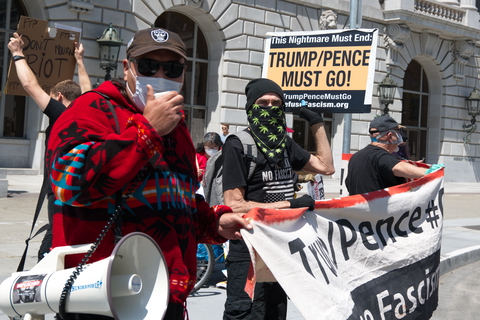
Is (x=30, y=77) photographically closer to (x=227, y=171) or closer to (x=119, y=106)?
(x=227, y=171)

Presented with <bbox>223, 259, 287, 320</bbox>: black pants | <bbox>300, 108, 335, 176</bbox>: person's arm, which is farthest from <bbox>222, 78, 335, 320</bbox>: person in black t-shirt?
<bbox>300, 108, 335, 176</bbox>: person's arm

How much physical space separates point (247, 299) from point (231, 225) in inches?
45.1

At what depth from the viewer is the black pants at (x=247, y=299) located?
3783 millimetres

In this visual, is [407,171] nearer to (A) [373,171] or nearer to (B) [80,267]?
(A) [373,171]

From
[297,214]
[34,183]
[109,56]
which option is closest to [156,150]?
[297,214]

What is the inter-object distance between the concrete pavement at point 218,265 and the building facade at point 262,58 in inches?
98.1

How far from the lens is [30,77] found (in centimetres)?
381

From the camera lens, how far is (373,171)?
540cm

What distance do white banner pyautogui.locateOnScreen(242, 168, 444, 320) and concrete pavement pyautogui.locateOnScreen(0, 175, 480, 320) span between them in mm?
1270

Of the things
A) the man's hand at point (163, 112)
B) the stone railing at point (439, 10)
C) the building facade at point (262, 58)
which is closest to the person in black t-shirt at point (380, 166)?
the man's hand at point (163, 112)

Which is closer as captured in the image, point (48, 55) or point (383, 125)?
point (48, 55)

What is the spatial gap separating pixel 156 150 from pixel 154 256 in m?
0.36

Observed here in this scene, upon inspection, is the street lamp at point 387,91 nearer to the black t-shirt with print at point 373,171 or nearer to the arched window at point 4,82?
the arched window at point 4,82

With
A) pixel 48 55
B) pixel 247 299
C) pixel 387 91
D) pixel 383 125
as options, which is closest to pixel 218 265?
pixel 383 125
